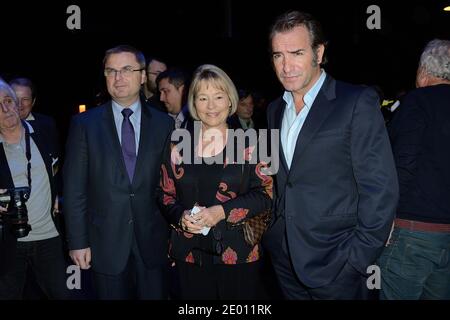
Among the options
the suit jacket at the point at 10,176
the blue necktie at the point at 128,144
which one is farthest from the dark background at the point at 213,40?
the blue necktie at the point at 128,144

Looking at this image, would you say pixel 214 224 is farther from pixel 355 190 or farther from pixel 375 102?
pixel 375 102

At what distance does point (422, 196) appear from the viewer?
2.57 meters

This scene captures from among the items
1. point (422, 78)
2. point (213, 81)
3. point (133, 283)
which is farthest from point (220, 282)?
point (422, 78)

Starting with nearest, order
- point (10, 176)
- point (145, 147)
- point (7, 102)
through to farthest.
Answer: point (145, 147) < point (10, 176) < point (7, 102)

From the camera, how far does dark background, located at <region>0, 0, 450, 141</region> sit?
1114 centimetres

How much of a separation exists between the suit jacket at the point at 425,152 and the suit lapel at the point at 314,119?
0.67m

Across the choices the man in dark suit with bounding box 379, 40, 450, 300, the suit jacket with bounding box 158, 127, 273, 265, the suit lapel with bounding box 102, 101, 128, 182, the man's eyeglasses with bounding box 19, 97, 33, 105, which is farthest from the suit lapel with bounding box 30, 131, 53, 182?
the man in dark suit with bounding box 379, 40, 450, 300

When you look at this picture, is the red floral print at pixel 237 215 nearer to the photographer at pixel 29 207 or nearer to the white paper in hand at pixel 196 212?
the white paper in hand at pixel 196 212

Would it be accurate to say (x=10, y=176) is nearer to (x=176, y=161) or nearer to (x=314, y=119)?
(x=176, y=161)

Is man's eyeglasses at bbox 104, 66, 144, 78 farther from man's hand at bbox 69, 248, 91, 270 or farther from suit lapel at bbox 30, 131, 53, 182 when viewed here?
man's hand at bbox 69, 248, 91, 270

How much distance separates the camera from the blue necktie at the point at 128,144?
2.67 m

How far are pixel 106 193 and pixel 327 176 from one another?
4.80ft
